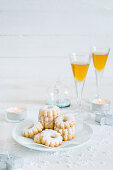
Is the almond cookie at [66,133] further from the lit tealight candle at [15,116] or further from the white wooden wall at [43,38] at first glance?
the white wooden wall at [43,38]

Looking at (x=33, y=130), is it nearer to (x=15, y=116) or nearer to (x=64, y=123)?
(x=64, y=123)

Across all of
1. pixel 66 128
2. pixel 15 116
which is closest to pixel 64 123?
pixel 66 128

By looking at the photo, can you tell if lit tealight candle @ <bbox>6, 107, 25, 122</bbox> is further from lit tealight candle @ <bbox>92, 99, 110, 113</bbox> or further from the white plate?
lit tealight candle @ <bbox>92, 99, 110, 113</bbox>

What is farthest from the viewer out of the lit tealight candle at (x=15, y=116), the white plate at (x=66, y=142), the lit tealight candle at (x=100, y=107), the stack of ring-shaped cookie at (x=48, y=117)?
the lit tealight candle at (x=100, y=107)

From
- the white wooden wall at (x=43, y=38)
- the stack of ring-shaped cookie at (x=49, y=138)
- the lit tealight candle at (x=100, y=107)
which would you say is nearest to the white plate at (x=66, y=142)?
the stack of ring-shaped cookie at (x=49, y=138)

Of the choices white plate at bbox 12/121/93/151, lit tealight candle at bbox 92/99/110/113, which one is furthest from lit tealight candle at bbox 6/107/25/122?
lit tealight candle at bbox 92/99/110/113

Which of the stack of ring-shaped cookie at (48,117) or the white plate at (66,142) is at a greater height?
the stack of ring-shaped cookie at (48,117)
